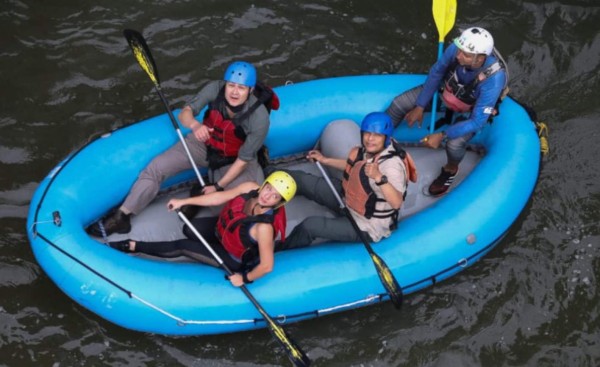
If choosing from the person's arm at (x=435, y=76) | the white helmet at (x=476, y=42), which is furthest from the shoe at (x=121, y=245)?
the white helmet at (x=476, y=42)

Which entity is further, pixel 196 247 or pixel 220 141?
pixel 220 141

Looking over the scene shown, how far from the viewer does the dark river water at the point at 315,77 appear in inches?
182

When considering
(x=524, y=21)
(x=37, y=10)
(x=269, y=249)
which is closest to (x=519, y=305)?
(x=269, y=249)

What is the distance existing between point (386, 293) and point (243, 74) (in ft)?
5.99

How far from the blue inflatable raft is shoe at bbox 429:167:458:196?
8 cm

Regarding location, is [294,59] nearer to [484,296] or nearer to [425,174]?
[425,174]

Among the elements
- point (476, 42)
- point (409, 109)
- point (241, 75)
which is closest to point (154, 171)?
point (241, 75)

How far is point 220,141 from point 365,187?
3.67 ft

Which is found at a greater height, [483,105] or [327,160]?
[483,105]

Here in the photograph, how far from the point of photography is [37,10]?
21.0 ft

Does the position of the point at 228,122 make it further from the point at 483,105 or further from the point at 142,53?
the point at 483,105

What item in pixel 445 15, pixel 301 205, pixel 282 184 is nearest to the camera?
pixel 282 184

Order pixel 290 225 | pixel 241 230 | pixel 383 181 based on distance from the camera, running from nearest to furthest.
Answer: pixel 383 181 → pixel 241 230 → pixel 290 225

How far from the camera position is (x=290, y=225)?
4.89 metres
